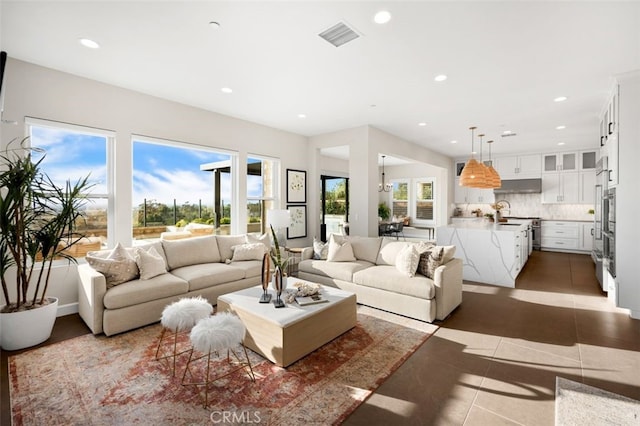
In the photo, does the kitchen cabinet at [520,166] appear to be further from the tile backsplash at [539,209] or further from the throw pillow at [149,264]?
the throw pillow at [149,264]

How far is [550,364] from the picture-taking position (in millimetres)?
2512

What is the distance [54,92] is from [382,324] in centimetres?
469

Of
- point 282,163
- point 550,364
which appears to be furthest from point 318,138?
point 550,364

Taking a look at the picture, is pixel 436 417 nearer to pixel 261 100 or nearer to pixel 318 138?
pixel 261 100

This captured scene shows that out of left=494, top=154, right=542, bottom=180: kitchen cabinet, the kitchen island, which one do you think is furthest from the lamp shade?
left=494, top=154, right=542, bottom=180: kitchen cabinet

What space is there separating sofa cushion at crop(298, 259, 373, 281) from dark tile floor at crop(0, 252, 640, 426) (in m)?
1.33

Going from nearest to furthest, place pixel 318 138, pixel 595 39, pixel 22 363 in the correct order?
pixel 22 363 < pixel 595 39 < pixel 318 138

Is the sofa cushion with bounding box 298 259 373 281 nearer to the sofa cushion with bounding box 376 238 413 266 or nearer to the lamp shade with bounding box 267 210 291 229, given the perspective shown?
the sofa cushion with bounding box 376 238 413 266

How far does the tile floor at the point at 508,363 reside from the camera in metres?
1.96

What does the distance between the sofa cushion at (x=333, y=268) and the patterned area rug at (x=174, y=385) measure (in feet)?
3.89

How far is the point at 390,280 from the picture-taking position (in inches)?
142

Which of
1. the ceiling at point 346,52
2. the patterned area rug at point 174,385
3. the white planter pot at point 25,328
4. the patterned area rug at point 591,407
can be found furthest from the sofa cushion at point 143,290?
the patterned area rug at point 591,407

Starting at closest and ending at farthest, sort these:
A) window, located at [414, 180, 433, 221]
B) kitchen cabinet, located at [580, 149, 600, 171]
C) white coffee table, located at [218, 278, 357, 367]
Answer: white coffee table, located at [218, 278, 357, 367] < kitchen cabinet, located at [580, 149, 600, 171] < window, located at [414, 180, 433, 221]

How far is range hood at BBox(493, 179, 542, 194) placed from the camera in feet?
26.9
